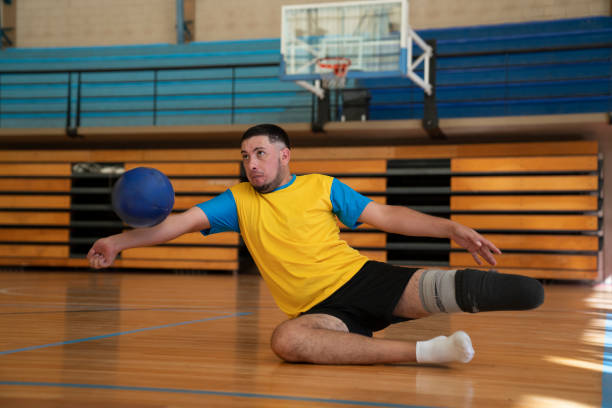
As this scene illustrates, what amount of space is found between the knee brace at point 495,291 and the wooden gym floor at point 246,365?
20cm

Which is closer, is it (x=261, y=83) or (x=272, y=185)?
(x=272, y=185)

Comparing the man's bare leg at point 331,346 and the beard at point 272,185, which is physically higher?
the beard at point 272,185

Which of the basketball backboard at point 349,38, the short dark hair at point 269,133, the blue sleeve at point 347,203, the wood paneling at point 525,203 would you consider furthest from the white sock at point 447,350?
the wood paneling at point 525,203

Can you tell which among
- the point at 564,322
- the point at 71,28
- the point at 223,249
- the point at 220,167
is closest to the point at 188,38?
the point at 71,28

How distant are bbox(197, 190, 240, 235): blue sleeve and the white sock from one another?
0.78 meters

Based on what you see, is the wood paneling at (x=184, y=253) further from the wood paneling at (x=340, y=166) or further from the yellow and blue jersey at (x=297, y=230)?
the yellow and blue jersey at (x=297, y=230)

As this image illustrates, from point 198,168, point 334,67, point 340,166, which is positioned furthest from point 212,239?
point 334,67

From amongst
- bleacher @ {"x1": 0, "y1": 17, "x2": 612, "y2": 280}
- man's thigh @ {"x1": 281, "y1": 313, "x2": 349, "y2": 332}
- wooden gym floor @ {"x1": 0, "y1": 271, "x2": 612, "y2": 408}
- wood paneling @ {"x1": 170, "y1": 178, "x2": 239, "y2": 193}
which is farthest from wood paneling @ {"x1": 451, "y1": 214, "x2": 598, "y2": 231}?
man's thigh @ {"x1": 281, "y1": 313, "x2": 349, "y2": 332}

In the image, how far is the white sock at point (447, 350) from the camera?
1.85m

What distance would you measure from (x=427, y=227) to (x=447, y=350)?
412mm

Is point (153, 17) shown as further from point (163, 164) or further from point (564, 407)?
point (564, 407)

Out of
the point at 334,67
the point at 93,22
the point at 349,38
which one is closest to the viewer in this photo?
the point at 334,67

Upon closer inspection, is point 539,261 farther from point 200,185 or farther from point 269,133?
point 269,133

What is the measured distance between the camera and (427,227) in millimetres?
2113
